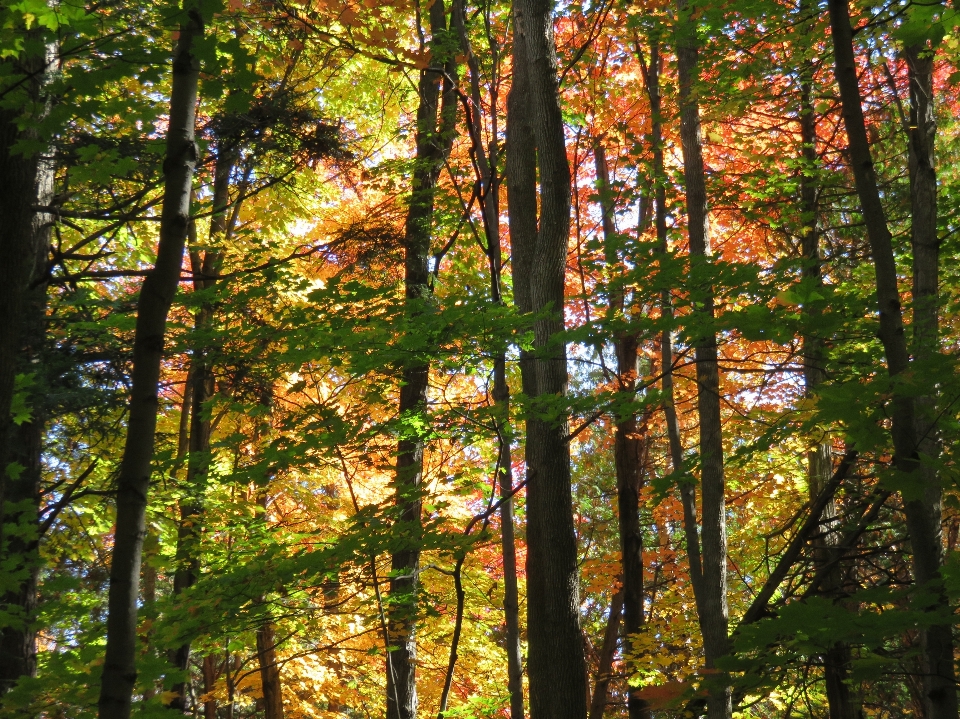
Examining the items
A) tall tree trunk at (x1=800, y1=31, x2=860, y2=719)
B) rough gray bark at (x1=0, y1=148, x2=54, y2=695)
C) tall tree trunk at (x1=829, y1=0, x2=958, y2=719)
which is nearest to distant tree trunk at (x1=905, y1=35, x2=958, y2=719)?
tall tree trunk at (x1=829, y1=0, x2=958, y2=719)

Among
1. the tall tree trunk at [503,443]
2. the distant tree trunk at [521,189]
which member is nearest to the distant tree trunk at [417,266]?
the tall tree trunk at [503,443]

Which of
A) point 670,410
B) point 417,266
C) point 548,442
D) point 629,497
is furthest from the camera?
point 629,497

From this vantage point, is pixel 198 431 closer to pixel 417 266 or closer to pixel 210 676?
pixel 417 266

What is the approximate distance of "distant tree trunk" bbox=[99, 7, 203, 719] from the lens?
2188mm

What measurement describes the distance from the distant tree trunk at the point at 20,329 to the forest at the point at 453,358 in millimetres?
30

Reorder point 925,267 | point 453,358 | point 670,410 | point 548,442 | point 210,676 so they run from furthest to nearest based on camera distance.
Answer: point 210,676
point 670,410
point 453,358
point 925,267
point 548,442

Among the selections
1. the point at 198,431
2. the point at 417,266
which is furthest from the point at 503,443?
the point at 198,431

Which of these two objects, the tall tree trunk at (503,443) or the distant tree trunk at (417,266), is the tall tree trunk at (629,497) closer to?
the distant tree trunk at (417,266)

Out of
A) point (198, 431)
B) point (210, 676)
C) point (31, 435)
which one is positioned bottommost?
point (210, 676)

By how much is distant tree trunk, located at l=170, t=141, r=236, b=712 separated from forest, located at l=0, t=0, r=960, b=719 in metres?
0.11

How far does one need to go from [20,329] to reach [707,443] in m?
5.44

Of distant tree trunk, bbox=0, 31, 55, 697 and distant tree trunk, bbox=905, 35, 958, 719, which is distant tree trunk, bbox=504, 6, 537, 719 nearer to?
distant tree trunk, bbox=905, 35, 958, 719

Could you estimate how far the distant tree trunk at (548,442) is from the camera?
526cm

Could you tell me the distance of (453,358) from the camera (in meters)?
6.52
